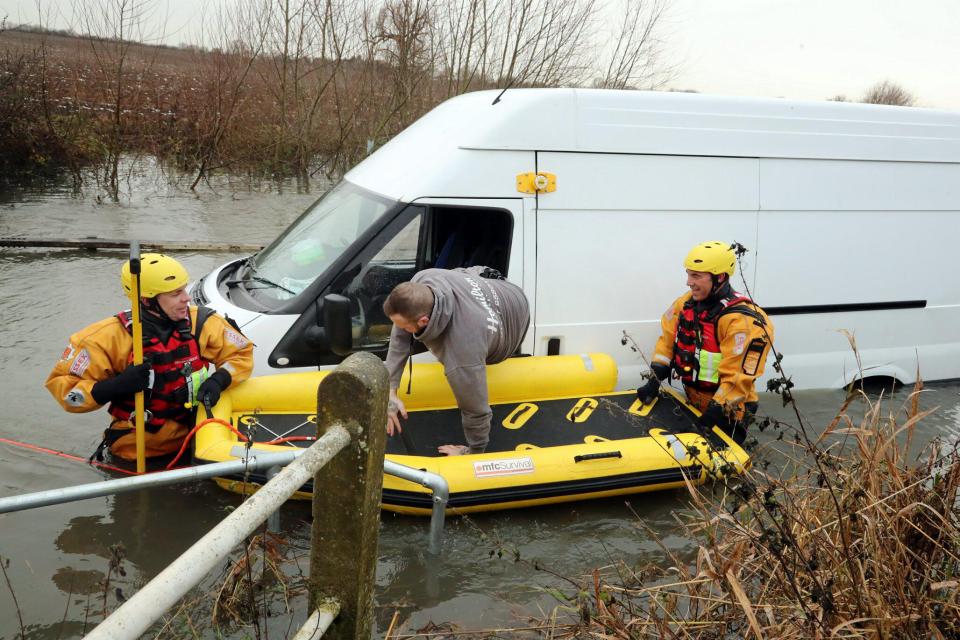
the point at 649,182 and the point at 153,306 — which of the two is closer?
A: the point at 153,306

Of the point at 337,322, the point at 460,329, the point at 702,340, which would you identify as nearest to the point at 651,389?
the point at 702,340

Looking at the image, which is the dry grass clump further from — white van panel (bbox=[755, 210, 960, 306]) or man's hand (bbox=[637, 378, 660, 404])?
white van panel (bbox=[755, 210, 960, 306])

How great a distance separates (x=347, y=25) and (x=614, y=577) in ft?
51.4

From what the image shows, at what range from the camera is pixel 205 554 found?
1.45 meters

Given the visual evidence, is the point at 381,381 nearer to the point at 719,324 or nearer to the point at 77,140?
the point at 719,324

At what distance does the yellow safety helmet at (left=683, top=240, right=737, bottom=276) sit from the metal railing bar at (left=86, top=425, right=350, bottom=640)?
3.59 metres

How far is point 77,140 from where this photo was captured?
15.5 m

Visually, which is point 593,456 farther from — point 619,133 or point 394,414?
point 619,133

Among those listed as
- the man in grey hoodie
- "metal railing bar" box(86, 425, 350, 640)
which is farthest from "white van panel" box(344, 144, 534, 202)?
"metal railing bar" box(86, 425, 350, 640)

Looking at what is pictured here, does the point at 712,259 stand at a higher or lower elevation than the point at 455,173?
lower

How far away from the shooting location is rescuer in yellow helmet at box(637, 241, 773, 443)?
15.8 feet

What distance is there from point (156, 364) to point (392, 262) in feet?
5.18

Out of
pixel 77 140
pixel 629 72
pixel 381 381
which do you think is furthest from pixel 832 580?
pixel 629 72

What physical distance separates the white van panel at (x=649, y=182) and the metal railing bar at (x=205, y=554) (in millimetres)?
3468
